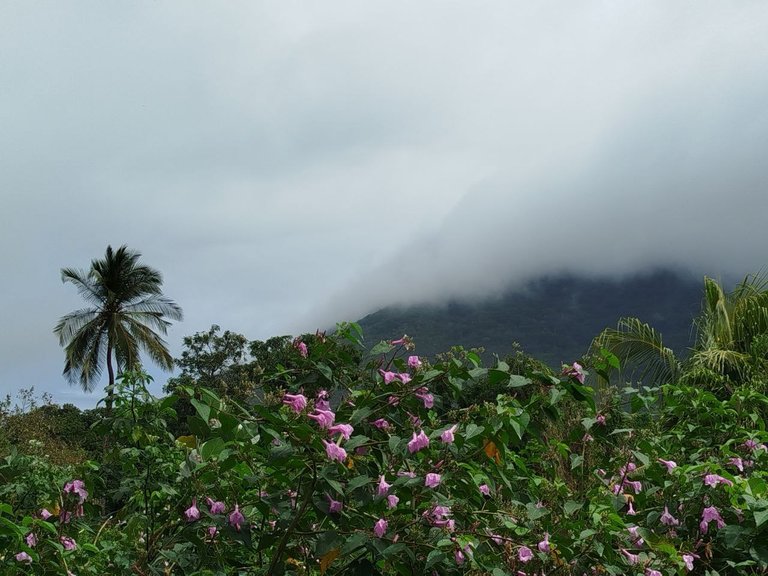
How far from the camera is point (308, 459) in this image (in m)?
2.00

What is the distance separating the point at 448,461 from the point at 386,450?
224mm

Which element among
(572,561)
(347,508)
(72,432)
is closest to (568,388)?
(572,561)

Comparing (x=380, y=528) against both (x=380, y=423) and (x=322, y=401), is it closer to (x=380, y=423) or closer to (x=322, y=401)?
(x=380, y=423)

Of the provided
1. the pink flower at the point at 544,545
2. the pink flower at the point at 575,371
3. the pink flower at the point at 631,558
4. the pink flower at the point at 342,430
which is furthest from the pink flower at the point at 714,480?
the pink flower at the point at 342,430

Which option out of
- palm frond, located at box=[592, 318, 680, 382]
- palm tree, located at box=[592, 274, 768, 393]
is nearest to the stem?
A: palm tree, located at box=[592, 274, 768, 393]

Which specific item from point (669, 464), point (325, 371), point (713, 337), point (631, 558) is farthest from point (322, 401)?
point (713, 337)

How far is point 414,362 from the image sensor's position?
2436 mm

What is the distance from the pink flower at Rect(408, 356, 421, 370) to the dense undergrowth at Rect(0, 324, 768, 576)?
0.6 inches

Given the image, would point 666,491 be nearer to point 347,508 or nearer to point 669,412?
point 669,412

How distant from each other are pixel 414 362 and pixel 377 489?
447 millimetres

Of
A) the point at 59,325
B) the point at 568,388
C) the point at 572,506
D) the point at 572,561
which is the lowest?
the point at 572,561

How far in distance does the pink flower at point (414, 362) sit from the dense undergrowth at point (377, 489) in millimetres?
16

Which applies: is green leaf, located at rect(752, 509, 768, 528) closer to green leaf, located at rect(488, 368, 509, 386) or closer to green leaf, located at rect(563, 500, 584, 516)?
green leaf, located at rect(563, 500, 584, 516)

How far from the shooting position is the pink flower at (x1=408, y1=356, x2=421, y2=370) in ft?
7.90
